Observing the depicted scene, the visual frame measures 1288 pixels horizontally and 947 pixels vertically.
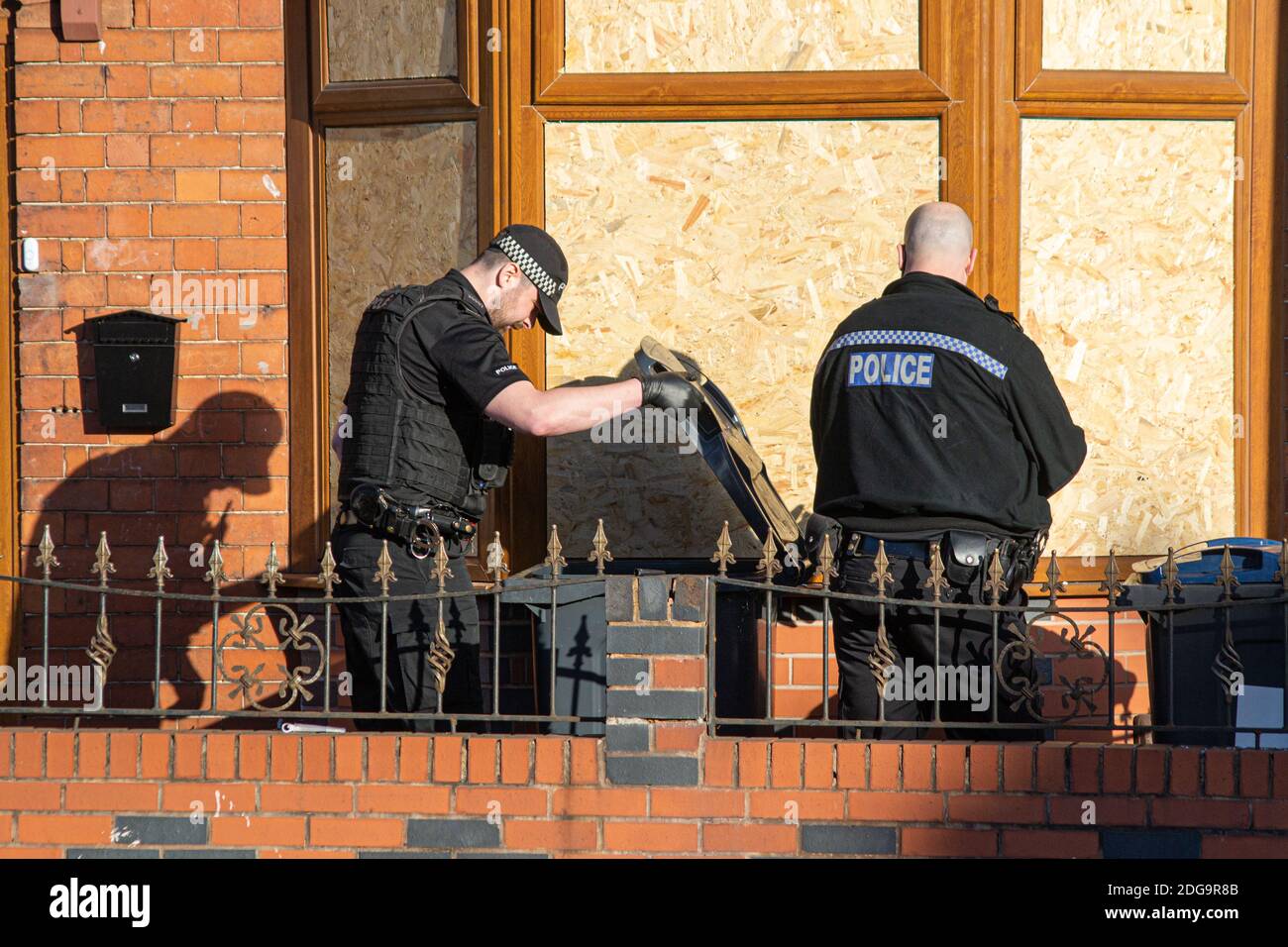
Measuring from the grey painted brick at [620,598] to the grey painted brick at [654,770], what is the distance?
0.42 metres

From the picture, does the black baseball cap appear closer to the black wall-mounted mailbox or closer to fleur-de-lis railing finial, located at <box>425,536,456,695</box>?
fleur-de-lis railing finial, located at <box>425,536,456,695</box>

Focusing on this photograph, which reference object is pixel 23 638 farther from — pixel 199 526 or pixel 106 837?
pixel 106 837

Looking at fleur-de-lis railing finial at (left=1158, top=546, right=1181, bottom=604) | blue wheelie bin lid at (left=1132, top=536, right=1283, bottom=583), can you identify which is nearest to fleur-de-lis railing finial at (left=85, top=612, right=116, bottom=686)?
fleur-de-lis railing finial at (left=1158, top=546, right=1181, bottom=604)

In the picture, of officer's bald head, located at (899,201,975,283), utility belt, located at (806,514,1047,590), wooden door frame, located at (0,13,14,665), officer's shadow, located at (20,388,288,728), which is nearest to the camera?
utility belt, located at (806,514,1047,590)

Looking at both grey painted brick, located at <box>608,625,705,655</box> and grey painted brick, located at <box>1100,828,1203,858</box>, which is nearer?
grey painted brick, located at <box>1100,828,1203,858</box>

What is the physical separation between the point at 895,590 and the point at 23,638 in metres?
4.01

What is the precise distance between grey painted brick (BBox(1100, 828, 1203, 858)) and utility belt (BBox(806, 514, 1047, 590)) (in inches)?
32.6

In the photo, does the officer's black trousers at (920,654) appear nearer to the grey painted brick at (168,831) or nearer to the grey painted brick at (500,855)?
the grey painted brick at (500,855)

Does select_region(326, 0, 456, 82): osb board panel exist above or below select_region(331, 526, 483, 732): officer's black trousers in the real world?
above

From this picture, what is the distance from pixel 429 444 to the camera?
5141 mm

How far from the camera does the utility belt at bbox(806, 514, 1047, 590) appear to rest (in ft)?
15.9

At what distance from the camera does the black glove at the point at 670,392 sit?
514 cm
